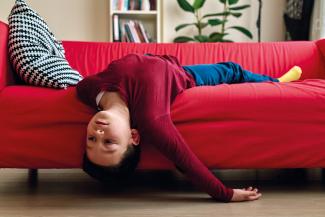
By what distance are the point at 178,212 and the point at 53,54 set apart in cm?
94

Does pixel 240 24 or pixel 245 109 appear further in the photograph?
pixel 240 24

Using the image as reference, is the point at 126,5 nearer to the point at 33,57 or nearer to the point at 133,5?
the point at 133,5

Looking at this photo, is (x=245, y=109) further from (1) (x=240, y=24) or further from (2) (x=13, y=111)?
(1) (x=240, y=24)

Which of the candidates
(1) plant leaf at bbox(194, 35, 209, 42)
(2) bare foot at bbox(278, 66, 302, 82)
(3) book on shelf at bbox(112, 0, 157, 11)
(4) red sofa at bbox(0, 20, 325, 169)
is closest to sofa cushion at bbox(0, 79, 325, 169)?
(4) red sofa at bbox(0, 20, 325, 169)

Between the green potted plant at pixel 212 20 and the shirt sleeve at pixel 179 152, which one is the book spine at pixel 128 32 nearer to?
the green potted plant at pixel 212 20

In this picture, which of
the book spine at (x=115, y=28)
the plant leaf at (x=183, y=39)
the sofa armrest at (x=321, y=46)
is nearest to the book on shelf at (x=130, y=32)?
the book spine at (x=115, y=28)

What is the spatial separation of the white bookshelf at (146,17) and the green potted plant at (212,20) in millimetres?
167

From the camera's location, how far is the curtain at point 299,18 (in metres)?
3.24

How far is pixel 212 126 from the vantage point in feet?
5.24

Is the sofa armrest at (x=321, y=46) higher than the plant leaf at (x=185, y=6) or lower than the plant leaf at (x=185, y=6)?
lower

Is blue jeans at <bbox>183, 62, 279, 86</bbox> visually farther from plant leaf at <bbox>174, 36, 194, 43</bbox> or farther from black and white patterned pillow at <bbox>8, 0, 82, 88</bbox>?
plant leaf at <bbox>174, 36, 194, 43</bbox>

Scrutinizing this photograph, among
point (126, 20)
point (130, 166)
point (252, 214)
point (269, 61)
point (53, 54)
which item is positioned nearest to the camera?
point (252, 214)

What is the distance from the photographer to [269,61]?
2.35 metres

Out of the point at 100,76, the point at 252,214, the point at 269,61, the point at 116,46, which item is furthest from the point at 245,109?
the point at 116,46
